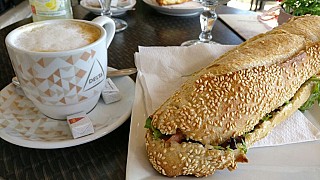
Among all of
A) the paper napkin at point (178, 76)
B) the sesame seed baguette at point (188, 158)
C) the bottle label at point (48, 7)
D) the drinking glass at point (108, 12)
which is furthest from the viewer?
the drinking glass at point (108, 12)

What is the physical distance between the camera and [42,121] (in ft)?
2.06

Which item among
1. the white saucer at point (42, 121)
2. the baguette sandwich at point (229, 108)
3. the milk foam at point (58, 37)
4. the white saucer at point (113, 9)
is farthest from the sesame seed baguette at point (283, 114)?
the white saucer at point (113, 9)

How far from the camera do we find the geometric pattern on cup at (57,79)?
556mm

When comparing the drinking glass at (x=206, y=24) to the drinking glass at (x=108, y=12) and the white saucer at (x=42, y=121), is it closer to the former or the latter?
the drinking glass at (x=108, y=12)

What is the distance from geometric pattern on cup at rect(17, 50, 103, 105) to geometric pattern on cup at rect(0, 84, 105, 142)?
0.05m

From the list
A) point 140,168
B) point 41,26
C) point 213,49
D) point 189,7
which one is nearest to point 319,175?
point 140,168

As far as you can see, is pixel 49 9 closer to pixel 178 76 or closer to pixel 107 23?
pixel 107 23

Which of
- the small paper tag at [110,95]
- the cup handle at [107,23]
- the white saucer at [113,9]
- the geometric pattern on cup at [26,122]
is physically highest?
the cup handle at [107,23]

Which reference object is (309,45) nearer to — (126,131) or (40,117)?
(126,131)

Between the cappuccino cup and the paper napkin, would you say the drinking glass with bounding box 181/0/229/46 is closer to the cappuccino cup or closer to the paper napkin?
the paper napkin

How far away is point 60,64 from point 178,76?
0.30 m

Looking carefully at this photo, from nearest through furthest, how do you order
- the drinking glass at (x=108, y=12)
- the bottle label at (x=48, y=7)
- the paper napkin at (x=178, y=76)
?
1. the paper napkin at (x=178, y=76)
2. the bottle label at (x=48, y=7)
3. the drinking glass at (x=108, y=12)

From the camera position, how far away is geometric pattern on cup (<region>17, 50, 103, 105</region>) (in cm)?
56

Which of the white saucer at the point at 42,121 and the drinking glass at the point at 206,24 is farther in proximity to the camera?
the drinking glass at the point at 206,24
